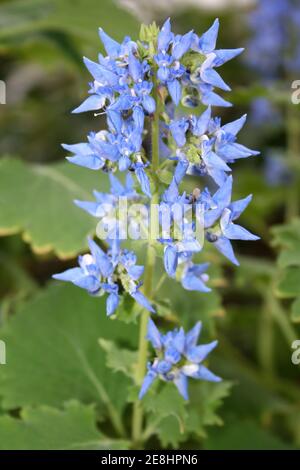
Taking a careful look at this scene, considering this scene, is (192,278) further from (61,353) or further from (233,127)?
(61,353)

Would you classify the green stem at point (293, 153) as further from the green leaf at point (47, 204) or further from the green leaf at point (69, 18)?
the green leaf at point (47, 204)

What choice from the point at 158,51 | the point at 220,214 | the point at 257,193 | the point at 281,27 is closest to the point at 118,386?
the point at 220,214

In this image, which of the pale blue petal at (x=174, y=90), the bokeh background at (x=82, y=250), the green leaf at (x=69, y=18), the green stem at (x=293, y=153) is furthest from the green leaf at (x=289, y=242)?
the green leaf at (x=69, y=18)

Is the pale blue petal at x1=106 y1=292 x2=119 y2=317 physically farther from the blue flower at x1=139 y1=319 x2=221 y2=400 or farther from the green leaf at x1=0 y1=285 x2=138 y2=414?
the green leaf at x1=0 y1=285 x2=138 y2=414

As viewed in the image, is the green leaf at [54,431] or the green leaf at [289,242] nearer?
the green leaf at [54,431]

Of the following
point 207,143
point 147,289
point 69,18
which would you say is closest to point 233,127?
point 207,143

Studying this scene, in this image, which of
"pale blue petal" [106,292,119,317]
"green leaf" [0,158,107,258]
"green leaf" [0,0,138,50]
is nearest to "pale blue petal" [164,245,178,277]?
"pale blue petal" [106,292,119,317]

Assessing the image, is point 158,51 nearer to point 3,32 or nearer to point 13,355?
point 13,355

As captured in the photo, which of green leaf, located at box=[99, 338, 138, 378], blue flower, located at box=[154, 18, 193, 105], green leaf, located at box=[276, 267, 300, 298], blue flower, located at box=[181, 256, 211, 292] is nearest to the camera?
blue flower, located at box=[154, 18, 193, 105]
